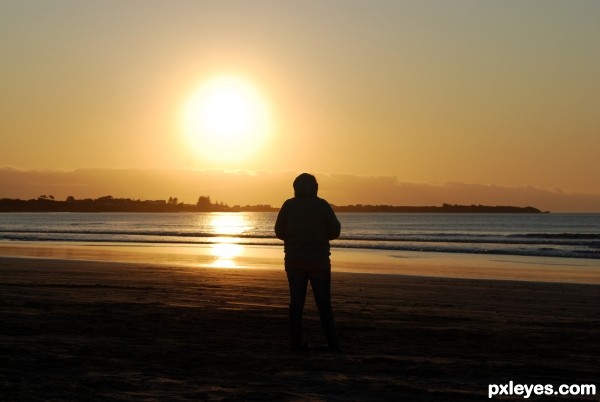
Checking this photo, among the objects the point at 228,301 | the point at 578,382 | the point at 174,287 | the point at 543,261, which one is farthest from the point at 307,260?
the point at 543,261

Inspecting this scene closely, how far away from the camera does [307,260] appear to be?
837cm

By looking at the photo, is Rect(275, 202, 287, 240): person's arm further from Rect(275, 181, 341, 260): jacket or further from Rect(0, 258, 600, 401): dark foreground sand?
Rect(0, 258, 600, 401): dark foreground sand

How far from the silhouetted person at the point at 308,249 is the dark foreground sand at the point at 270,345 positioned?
1.22ft

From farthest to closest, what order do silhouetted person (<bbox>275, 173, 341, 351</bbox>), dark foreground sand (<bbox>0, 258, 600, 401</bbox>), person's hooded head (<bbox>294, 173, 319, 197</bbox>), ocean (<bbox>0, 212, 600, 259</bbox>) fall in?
ocean (<bbox>0, 212, 600, 259</bbox>) < person's hooded head (<bbox>294, 173, 319, 197</bbox>) < silhouetted person (<bbox>275, 173, 341, 351</bbox>) < dark foreground sand (<bbox>0, 258, 600, 401</bbox>)

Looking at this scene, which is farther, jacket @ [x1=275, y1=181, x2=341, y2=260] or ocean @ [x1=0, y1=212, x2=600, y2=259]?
ocean @ [x1=0, y1=212, x2=600, y2=259]

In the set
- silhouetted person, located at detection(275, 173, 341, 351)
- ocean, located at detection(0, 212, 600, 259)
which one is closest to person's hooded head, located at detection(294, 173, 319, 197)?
silhouetted person, located at detection(275, 173, 341, 351)

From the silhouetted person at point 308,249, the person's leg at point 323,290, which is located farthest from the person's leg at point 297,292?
the person's leg at point 323,290

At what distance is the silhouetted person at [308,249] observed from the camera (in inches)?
329

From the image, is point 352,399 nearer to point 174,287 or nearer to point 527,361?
point 527,361

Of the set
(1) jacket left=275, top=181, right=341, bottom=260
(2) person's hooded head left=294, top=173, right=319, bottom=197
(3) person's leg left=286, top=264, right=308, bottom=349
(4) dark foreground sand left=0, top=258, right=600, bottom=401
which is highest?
(2) person's hooded head left=294, top=173, right=319, bottom=197

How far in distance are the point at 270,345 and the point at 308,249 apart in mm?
1172

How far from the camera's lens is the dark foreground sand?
246 inches

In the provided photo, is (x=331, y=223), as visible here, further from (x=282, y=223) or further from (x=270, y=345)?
(x=270, y=345)

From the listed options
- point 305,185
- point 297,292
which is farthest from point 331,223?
point 297,292
